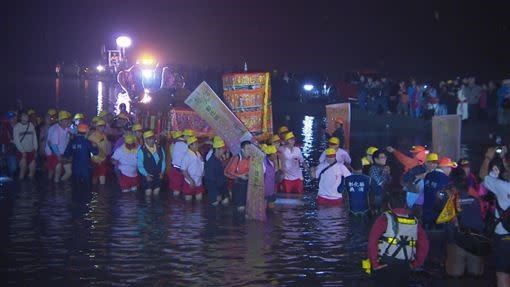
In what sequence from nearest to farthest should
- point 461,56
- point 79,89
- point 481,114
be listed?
1. point 481,114
2. point 461,56
3. point 79,89

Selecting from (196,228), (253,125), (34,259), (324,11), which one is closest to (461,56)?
(324,11)

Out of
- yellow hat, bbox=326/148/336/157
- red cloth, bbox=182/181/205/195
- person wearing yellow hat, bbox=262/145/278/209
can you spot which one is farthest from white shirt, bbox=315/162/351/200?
red cloth, bbox=182/181/205/195

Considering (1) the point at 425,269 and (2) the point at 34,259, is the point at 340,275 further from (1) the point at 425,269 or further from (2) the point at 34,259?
(2) the point at 34,259

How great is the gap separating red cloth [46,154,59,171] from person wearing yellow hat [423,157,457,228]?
9363mm

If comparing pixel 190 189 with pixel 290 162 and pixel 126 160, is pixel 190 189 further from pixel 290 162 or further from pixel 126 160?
pixel 290 162

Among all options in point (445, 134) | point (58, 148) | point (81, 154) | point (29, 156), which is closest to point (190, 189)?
point (81, 154)

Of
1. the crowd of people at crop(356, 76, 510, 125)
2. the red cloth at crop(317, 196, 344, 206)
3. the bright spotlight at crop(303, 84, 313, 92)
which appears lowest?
the red cloth at crop(317, 196, 344, 206)

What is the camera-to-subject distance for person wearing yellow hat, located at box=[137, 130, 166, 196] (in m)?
18.3

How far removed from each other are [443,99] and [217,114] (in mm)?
17219

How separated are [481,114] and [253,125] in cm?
1706

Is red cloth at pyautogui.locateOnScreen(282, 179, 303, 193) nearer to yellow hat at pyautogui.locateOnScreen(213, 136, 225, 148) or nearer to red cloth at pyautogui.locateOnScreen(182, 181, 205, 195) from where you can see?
red cloth at pyautogui.locateOnScreen(182, 181, 205, 195)

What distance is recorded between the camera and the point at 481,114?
3350 cm

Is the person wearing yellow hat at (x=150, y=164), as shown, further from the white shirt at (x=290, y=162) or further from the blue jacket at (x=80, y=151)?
the white shirt at (x=290, y=162)

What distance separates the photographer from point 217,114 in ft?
54.6
